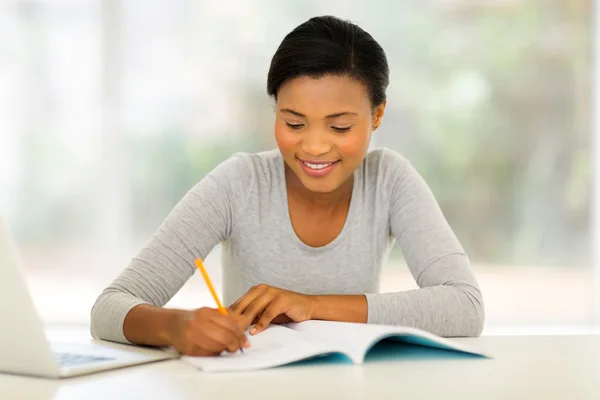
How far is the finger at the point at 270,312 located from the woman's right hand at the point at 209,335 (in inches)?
5.2

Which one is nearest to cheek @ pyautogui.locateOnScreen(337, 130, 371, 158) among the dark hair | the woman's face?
the woman's face

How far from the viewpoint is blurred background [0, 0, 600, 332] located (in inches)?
178

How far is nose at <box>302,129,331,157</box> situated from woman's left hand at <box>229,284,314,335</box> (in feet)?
1.13

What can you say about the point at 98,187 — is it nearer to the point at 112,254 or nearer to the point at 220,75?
the point at 112,254

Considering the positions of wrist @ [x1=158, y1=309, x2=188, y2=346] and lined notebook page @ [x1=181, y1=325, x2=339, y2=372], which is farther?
wrist @ [x1=158, y1=309, x2=188, y2=346]

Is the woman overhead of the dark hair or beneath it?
beneath

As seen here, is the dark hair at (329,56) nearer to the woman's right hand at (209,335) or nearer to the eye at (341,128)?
the eye at (341,128)

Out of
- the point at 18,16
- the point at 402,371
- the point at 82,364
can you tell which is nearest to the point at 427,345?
the point at 402,371

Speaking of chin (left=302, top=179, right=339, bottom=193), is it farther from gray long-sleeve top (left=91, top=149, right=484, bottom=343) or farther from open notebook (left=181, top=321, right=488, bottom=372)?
open notebook (left=181, top=321, right=488, bottom=372)

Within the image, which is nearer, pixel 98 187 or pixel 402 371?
pixel 402 371

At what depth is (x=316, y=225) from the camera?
1873mm

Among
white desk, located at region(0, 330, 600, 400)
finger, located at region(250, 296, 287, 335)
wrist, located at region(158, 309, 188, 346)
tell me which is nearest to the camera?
white desk, located at region(0, 330, 600, 400)

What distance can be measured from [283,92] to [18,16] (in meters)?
3.23

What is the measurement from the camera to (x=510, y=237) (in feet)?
15.3
